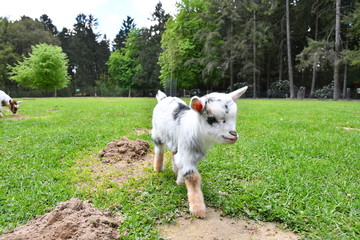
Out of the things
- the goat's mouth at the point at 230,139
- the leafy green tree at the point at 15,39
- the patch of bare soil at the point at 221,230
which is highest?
the leafy green tree at the point at 15,39

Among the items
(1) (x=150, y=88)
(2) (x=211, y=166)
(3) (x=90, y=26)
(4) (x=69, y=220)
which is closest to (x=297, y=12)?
(1) (x=150, y=88)

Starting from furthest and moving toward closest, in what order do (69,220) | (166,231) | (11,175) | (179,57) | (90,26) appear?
1. (90,26)
2. (179,57)
3. (11,175)
4. (166,231)
5. (69,220)

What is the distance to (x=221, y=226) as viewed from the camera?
2.30 metres

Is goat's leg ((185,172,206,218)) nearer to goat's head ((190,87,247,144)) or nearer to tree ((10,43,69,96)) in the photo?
goat's head ((190,87,247,144))

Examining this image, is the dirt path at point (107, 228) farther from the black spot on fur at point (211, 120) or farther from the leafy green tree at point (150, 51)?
the leafy green tree at point (150, 51)

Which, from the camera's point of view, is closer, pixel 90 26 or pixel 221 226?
pixel 221 226

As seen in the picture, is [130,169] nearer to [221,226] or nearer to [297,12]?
[221,226]

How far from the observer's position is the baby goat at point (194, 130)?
94.8 inches

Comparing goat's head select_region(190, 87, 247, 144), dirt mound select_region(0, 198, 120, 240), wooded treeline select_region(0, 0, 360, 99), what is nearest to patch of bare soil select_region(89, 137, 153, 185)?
dirt mound select_region(0, 198, 120, 240)

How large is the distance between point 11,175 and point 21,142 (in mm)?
2158

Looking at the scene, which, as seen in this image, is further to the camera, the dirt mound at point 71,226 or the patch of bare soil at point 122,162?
the patch of bare soil at point 122,162

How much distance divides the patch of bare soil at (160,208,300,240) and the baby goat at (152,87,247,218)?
14cm

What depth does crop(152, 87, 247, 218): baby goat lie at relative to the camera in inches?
94.8

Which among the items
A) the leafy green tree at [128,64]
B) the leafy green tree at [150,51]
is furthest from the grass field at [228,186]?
the leafy green tree at [128,64]
